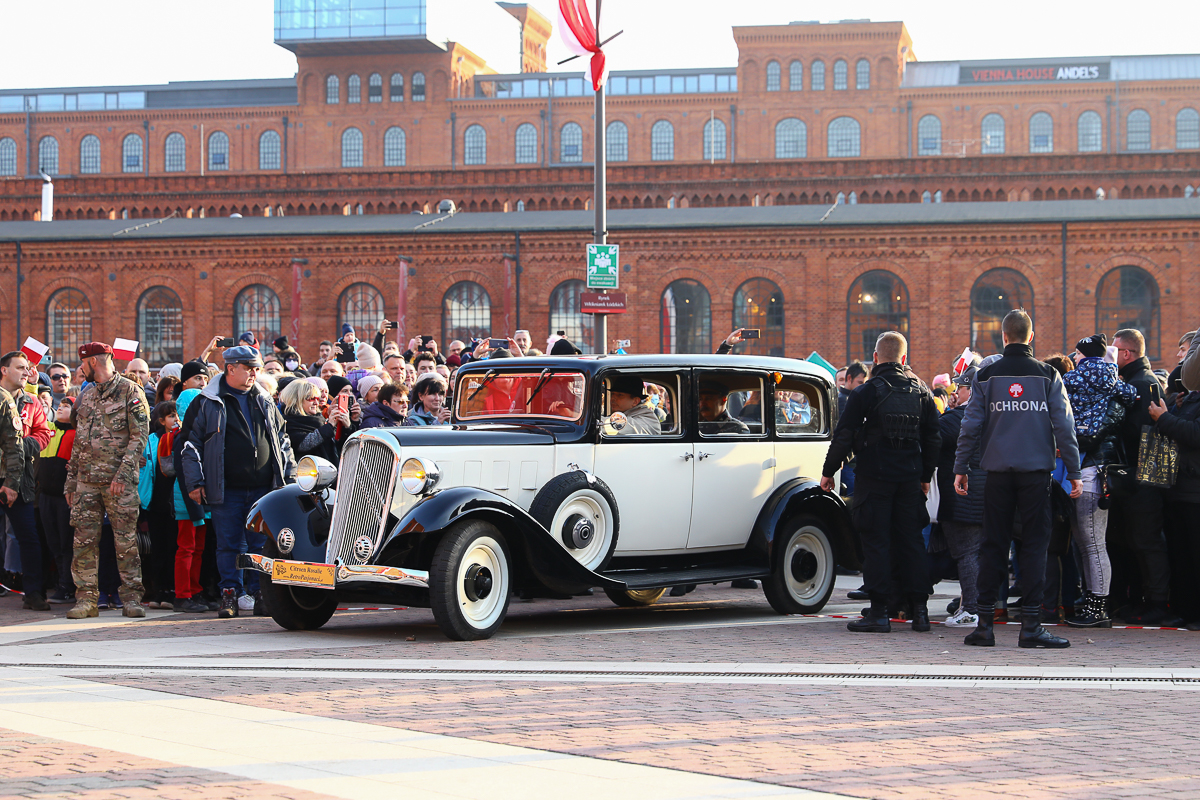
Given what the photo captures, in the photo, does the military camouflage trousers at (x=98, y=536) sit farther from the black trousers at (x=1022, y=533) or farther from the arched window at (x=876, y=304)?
the arched window at (x=876, y=304)

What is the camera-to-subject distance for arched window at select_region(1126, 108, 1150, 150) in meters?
68.8

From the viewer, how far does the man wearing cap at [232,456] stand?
1053 cm

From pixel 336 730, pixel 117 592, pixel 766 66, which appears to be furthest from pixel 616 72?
pixel 336 730

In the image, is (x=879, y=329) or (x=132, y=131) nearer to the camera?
(x=879, y=329)

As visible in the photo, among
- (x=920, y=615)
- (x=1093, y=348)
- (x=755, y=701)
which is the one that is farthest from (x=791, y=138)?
(x=755, y=701)

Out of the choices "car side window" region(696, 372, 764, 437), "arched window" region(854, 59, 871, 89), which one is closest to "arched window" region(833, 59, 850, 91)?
"arched window" region(854, 59, 871, 89)

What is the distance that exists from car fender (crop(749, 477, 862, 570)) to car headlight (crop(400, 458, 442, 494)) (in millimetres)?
2829

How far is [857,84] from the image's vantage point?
68.0m

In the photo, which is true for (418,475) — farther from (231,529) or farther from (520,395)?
(231,529)

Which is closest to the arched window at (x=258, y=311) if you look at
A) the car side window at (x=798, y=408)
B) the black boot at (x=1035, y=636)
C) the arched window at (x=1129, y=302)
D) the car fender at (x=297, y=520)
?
the arched window at (x=1129, y=302)

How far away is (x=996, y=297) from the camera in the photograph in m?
36.4

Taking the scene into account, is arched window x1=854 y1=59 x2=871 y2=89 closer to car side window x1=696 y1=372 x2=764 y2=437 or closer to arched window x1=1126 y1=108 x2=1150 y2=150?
arched window x1=1126 y1=108 x2=1150 y2=150

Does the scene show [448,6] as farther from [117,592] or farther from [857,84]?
[117,592]

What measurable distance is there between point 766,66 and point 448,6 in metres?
16.8
